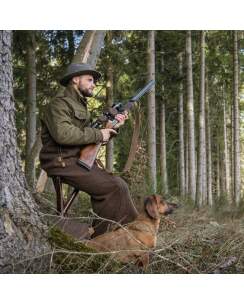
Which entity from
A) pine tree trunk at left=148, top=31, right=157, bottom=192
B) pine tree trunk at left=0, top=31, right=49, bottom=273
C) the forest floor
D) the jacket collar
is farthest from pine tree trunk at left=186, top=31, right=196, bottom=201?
pine tree trunk at left=0, top=31, right=49, bottom=273

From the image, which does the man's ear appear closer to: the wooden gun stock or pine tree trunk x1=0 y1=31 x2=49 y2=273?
the wooden gun stock

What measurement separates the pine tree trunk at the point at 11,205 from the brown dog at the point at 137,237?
696mm

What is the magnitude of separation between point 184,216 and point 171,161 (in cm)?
1390

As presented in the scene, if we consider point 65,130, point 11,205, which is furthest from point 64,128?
point 11,205

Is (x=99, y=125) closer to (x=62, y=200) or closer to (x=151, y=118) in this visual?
(x=62, y=200)

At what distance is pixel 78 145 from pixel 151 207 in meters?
0.96

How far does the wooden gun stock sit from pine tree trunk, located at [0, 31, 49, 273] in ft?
2.85

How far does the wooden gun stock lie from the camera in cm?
475

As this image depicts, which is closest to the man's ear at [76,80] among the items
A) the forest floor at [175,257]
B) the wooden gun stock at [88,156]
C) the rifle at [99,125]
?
the rifle at [99,125]

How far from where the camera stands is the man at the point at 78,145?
4621 mm

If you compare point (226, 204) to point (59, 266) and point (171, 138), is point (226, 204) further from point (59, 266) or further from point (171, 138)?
point (171, 138)

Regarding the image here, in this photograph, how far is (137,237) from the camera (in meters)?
4.79

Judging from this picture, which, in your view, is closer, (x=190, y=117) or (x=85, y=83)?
(x=85, y=83)
